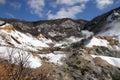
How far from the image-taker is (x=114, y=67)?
36.6 metres

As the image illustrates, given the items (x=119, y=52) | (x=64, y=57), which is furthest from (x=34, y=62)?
(x=119, y=52)

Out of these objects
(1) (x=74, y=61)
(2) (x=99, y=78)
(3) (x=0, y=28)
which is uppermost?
(3) (x=0, y=28)

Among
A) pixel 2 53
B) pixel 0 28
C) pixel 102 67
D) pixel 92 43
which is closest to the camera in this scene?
pixel 2 53

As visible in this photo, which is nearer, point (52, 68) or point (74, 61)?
point (52, 68)

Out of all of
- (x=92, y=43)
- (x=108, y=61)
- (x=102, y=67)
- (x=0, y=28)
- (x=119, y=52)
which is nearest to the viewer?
(x=102, y=67)

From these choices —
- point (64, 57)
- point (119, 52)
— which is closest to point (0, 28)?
point (119, 52)

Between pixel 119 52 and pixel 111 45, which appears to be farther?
pixel 111 45

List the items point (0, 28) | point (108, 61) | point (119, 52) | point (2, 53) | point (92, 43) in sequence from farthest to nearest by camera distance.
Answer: point (0, 28) < point (92, 43) < point (119, 52) < point (108, 61) < point (2, 53)

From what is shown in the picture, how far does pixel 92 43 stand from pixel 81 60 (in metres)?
29.5

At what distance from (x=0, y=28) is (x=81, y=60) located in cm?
6259

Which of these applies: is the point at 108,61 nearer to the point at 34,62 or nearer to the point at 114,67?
the point at 114,67

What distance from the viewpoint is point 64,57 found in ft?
119

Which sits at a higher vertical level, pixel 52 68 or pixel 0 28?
pixel 0 28

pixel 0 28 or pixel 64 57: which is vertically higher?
pixel 0 28
